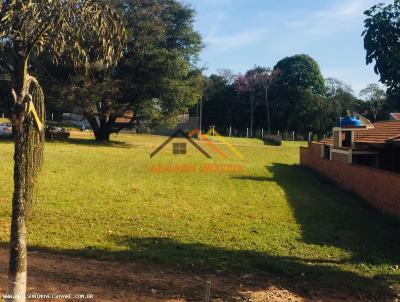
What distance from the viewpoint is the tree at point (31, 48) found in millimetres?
3699

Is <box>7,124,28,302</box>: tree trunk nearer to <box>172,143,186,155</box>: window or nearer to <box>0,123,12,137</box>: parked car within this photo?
<box>172,143,186,155</box>: window

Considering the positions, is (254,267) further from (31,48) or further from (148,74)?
(148,74)

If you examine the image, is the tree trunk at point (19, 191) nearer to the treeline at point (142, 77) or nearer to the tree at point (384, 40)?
the tree at point (384, 40)

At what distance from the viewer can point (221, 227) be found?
9258 millimetres

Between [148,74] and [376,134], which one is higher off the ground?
[148,74]

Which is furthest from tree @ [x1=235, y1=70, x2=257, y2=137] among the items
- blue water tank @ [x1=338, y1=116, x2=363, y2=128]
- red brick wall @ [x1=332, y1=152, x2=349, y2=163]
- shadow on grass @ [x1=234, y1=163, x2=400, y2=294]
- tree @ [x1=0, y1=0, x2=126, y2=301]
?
tree @ [x1=0, y1=0, x2=126, y2=301]

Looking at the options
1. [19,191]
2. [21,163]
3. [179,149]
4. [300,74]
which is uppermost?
[300,74]

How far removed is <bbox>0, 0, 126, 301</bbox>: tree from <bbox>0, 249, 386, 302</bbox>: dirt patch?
138 cm

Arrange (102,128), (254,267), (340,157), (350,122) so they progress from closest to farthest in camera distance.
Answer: (254,267)
(350,122)
(340,157)
(102,128)

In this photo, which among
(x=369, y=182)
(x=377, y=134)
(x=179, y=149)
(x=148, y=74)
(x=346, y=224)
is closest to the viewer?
(x=346, y=224)

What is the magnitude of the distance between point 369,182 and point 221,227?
6.12m

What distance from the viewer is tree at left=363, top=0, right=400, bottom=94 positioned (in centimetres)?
612

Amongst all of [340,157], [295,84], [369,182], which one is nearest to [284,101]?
[295,84]

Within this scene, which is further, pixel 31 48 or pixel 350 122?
pixel 350 122
